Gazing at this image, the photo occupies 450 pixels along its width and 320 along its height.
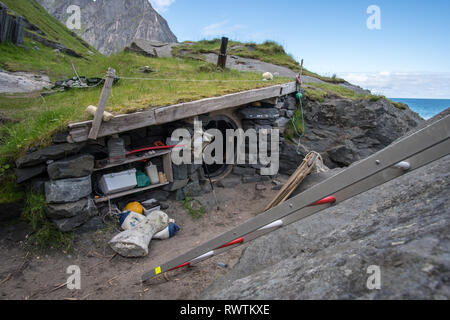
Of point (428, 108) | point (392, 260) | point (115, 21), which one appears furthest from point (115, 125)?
point (115, 21)

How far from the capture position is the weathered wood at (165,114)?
14.6ft

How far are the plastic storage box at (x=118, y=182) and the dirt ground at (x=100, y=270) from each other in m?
0.79

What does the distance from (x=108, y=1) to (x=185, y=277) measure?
111314 mm

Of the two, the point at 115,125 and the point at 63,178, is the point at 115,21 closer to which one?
the point at 115,125

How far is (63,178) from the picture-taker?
176 inches

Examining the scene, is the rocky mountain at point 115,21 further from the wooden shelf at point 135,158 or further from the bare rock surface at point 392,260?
the bare rock surface at point 392,260

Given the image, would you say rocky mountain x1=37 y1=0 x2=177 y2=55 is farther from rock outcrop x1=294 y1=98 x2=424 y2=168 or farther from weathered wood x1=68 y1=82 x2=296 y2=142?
weathered wood x1=68 y1=82 x2=296 y2=142

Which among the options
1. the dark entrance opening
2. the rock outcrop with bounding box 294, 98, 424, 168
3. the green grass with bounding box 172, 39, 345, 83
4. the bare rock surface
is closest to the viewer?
the bare rock surface

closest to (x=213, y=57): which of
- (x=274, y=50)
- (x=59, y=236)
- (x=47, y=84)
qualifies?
(x=274, y=50)

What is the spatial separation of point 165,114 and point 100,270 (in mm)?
3142

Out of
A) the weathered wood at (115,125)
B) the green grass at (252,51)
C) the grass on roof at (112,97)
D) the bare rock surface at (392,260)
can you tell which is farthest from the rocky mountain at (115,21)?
the bare rock surface at (392,260)

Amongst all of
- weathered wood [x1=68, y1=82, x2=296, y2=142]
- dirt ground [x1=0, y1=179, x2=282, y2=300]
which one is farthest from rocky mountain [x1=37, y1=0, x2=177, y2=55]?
dirt ground [x1=0, y1=179, x2=282, y2=300]

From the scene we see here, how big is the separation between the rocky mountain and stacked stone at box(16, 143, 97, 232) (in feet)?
268

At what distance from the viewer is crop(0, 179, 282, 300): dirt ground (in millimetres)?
3610
